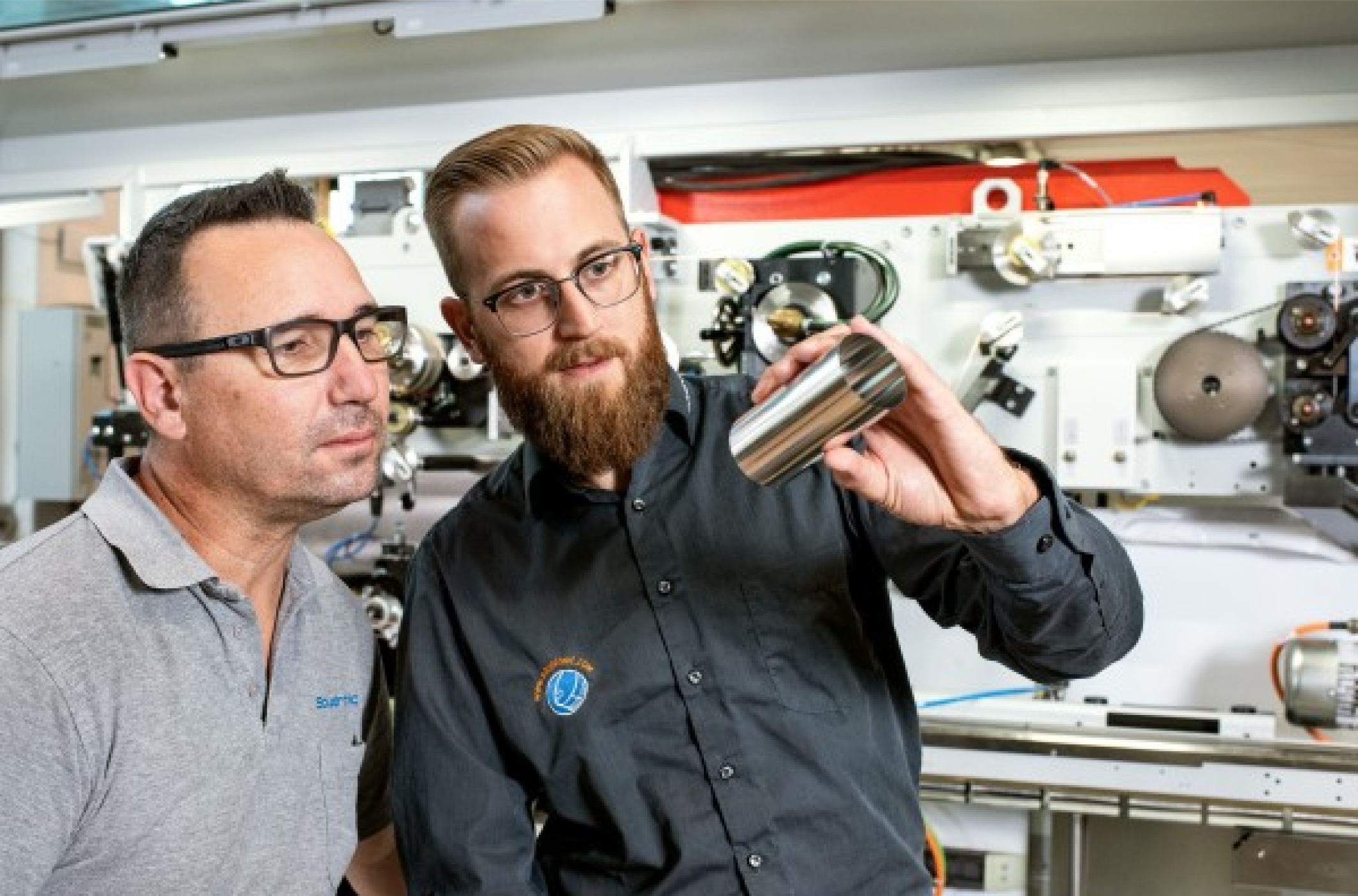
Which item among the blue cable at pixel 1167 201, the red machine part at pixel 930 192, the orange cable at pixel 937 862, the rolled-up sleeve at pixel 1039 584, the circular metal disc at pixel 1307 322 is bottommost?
Answer: the orange cable at pixel 937 862

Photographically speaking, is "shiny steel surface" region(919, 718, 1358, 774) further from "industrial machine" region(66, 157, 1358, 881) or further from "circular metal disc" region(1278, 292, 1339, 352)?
"circular metal disc" region(1278, 292, 1339, 352)

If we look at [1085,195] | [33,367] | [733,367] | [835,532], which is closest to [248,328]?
[835,532]

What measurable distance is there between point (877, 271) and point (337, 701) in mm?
1344

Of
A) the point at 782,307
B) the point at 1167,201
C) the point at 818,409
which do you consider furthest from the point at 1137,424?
the point at 818,409

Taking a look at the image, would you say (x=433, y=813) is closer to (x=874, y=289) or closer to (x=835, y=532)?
(x=835, y=532)

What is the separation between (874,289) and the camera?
229 cm

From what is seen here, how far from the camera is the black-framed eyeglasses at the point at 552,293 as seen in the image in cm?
125

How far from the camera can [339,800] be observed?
52.8 inches

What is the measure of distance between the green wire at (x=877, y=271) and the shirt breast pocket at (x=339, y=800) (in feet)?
4.20

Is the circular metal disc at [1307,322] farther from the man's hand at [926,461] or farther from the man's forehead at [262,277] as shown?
the man's forehead at [262,277]

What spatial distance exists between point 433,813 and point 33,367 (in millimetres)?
2486

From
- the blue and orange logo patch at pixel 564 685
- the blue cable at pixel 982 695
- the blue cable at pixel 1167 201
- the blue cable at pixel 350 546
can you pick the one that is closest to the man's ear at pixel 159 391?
the blue and orange logo patch at pixel 564 685

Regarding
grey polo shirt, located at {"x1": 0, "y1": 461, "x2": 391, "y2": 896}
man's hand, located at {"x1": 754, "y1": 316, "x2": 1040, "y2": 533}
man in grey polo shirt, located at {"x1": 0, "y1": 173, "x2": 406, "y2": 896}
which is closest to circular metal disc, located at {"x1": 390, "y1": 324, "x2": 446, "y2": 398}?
man in grey polo shirt, located at {"x1": 0, "y1": 173, "x2": 406, "y2": 896}

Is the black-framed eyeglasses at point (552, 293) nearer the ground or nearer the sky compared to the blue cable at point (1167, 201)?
nearer the ground
